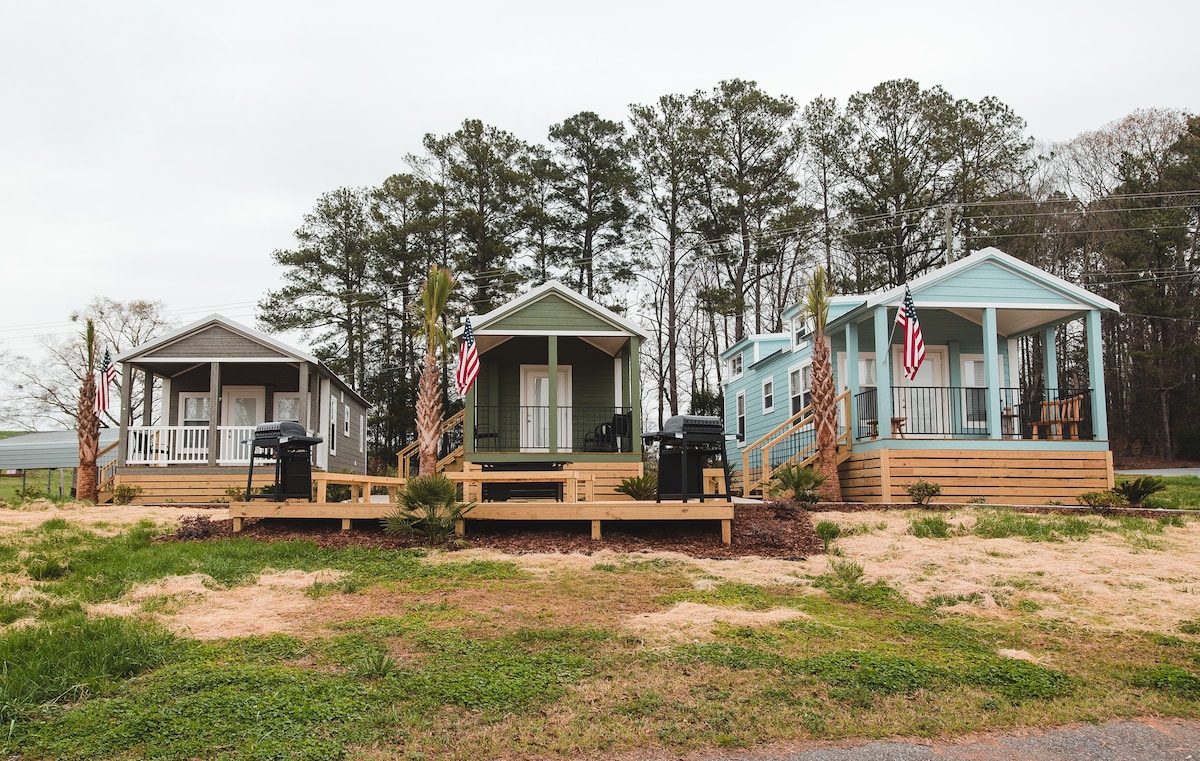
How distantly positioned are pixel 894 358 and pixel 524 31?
384 inches

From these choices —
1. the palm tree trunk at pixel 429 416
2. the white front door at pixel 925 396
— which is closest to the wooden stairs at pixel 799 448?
the white front door at pixel 925 396

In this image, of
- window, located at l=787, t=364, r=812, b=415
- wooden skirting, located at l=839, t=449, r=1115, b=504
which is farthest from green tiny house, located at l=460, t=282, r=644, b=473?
wooden skirting, located at l=839, t=449, r=1115, b=504

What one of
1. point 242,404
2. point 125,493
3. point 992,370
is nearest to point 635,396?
point 992,370

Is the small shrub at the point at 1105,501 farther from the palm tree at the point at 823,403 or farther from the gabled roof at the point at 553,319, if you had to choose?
the gabled roof at the point at 553,319

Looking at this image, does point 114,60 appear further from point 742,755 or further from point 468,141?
point 468,141

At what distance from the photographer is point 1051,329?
17.7 meters

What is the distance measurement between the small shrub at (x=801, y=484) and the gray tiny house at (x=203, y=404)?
9.73 meters

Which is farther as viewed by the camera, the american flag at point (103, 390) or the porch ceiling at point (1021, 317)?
the american flag at point (103, 390)

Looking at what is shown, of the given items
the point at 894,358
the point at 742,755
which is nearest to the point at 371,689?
the point at 742,755

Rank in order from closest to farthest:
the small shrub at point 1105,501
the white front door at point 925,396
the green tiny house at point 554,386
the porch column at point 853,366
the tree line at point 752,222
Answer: the small shrub at point 1105,501, the porch column at point 853,366, the green tiny house at point 554,386, the white front door at point 925,396, the tree line at point 752,222

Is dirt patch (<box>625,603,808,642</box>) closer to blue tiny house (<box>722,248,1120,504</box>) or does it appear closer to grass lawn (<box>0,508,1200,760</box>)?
grass lawn (<box>0,508,1200,760</box>)

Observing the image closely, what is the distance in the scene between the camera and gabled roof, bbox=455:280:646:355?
17.1 m

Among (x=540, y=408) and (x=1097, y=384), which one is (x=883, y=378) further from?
(x=540, y=408)

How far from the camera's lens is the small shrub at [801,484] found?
1346 centimetres
